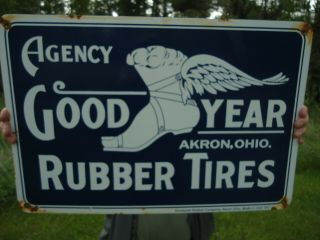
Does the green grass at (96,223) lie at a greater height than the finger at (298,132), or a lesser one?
lesser

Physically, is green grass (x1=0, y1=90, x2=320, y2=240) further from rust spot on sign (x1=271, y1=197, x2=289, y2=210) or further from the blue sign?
the blue sign

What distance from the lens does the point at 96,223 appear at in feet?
11.6

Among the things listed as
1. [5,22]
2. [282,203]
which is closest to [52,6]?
[5,22]

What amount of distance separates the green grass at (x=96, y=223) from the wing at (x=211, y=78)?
234 centimetres

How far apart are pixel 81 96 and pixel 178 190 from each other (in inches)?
18.2

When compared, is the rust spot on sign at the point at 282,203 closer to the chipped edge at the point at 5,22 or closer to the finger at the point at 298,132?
the finger at the point at 298,132

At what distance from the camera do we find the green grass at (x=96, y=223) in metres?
3.36

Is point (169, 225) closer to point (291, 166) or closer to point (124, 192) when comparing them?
point (124, 192)

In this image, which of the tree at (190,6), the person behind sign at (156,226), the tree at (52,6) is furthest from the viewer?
the tree at (190,6)

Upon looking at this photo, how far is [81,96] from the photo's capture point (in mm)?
1264

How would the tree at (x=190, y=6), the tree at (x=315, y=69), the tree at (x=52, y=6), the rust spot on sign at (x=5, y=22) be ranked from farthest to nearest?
the tree at (x=190, y=6) → the tree at (x=52, y=6) → the tree at (x=315, y=69) → the rust spot on sign at (x=5, y=22)

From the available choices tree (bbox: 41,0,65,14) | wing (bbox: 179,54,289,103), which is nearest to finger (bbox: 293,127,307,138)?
wing (bbox: 179,54,289,103)

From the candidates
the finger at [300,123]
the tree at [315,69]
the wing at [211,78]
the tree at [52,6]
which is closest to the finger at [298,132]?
the finger at [300,123]

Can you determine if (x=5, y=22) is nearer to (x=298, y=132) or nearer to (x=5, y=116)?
(x=5, y=116)
